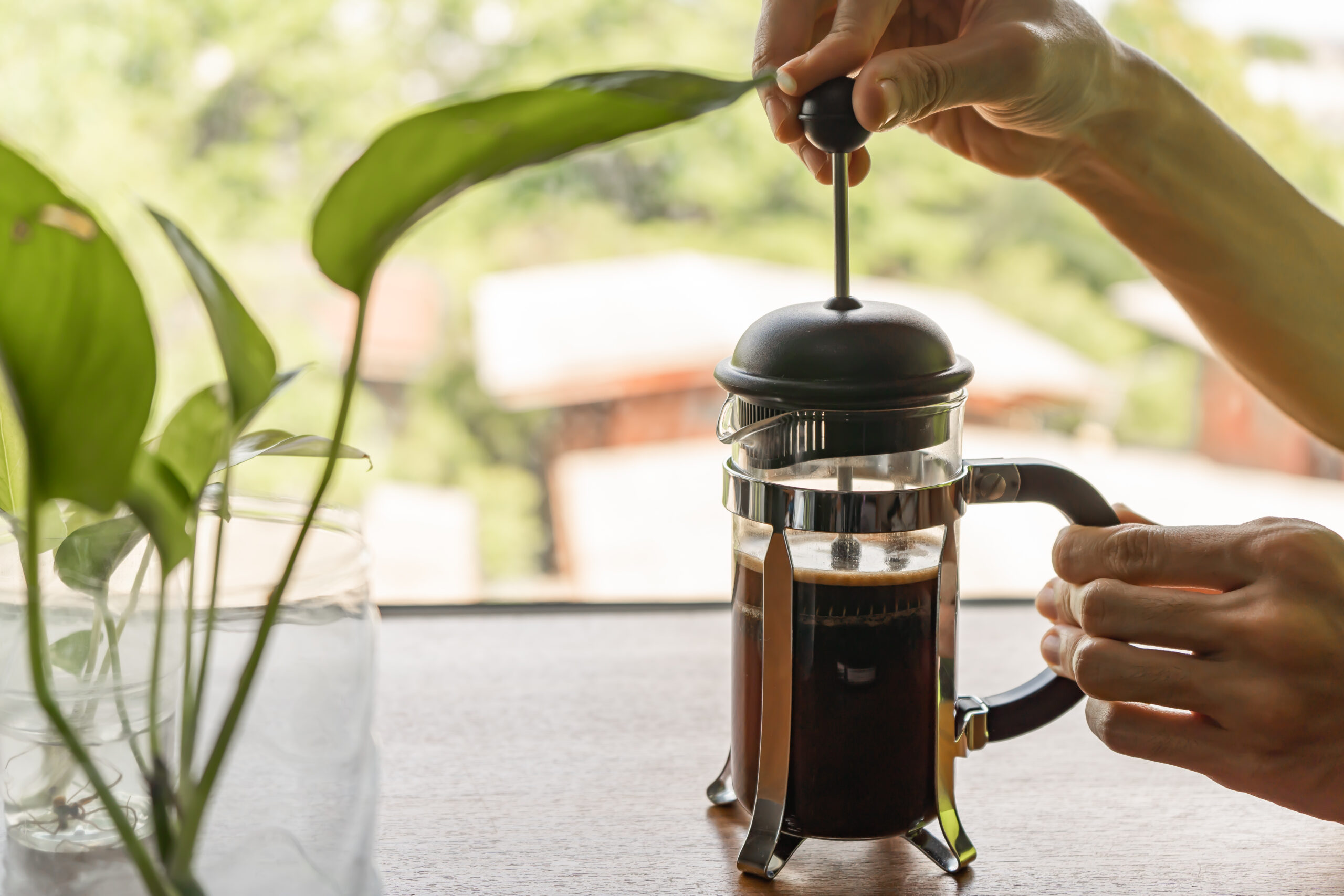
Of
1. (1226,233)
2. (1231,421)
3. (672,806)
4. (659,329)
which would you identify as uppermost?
(659,329)

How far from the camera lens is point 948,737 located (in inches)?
21.6

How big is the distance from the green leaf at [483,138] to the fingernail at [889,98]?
0.23m

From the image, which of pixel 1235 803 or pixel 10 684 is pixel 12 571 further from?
pixel 1235 803

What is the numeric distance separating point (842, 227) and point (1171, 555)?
22 cm

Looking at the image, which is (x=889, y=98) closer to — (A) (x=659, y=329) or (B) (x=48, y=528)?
(B) (x=48, y=528)

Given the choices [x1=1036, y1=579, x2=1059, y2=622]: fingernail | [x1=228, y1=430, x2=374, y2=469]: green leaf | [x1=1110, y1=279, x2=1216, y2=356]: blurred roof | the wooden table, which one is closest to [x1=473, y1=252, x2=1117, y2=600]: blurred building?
[x1=1110, y1=279, x2=1216, y2=356]: blurred roof

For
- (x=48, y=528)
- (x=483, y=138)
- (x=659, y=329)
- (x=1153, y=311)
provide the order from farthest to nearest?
1. (x=659, y=329)
2. (x=1153, y=311)
3. (x=48, y=528)
4. (x=483, y=138)

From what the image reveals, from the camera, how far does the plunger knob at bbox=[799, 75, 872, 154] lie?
0.52 metres

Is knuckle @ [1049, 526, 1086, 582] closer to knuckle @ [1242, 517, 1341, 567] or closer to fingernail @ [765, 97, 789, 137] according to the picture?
knuckle @ [1242, 517, 1341, 567]

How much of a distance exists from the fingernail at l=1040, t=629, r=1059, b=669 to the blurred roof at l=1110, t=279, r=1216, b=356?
322cm

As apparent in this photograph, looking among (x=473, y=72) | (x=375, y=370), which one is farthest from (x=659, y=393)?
(x=473, y=72)

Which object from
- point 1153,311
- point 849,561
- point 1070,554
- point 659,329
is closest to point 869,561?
point 849,561

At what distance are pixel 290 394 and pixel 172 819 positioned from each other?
392 cm

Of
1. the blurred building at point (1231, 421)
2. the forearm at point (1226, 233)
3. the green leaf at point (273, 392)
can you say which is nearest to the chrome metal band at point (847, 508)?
the green leaf at point (273, 392)
